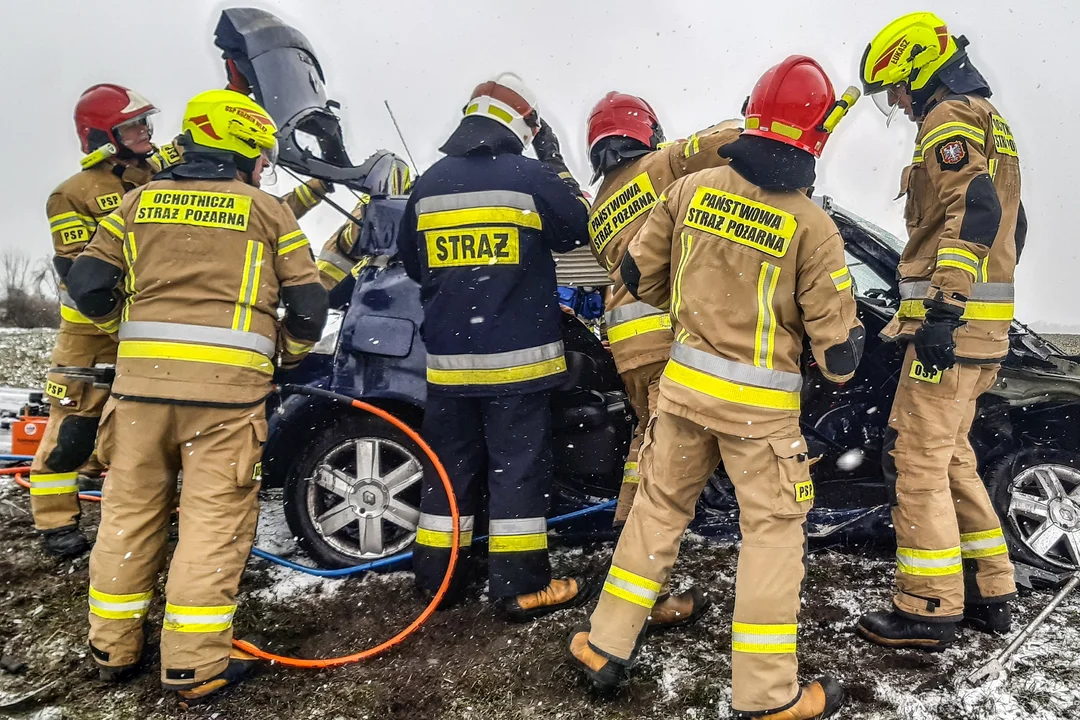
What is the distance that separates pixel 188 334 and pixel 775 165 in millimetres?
2113

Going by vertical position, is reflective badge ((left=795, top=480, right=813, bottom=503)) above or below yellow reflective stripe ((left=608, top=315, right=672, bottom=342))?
below

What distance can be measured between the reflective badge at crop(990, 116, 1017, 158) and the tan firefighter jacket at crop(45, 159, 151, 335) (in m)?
4.15

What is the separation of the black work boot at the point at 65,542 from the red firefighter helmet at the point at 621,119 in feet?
10.4

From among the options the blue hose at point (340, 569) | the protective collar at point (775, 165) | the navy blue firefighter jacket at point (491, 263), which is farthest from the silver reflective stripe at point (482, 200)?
the blue hose at point (340, 569)

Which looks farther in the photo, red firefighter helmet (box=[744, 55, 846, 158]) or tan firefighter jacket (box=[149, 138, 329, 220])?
tan firefighter jacket (box=[149, 138, 329, 220])

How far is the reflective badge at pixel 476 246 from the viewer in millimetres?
2846

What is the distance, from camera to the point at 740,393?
84.8 inches

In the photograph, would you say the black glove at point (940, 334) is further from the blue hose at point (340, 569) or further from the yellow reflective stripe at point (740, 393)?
the blue hose at point (340, 569)

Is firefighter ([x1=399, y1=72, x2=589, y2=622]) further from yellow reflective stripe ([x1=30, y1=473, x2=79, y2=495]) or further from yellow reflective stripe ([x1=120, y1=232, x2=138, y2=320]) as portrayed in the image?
yellow reflective stripe ([x1=30, y1=473, x2=79, y2=495])

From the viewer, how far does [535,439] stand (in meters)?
2.91

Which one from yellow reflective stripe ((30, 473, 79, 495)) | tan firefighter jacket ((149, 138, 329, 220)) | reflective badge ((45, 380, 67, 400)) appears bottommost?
yellow reflective stripe ((30, 473, 79, 495))

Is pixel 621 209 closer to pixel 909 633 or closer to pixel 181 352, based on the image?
pixel 181 352

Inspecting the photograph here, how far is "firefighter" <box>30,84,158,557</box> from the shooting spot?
335cm

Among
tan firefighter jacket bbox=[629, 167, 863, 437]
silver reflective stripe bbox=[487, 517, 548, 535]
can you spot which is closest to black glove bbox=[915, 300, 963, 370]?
tan firefighter jacket bbox=[629, 167, 863, 437]
